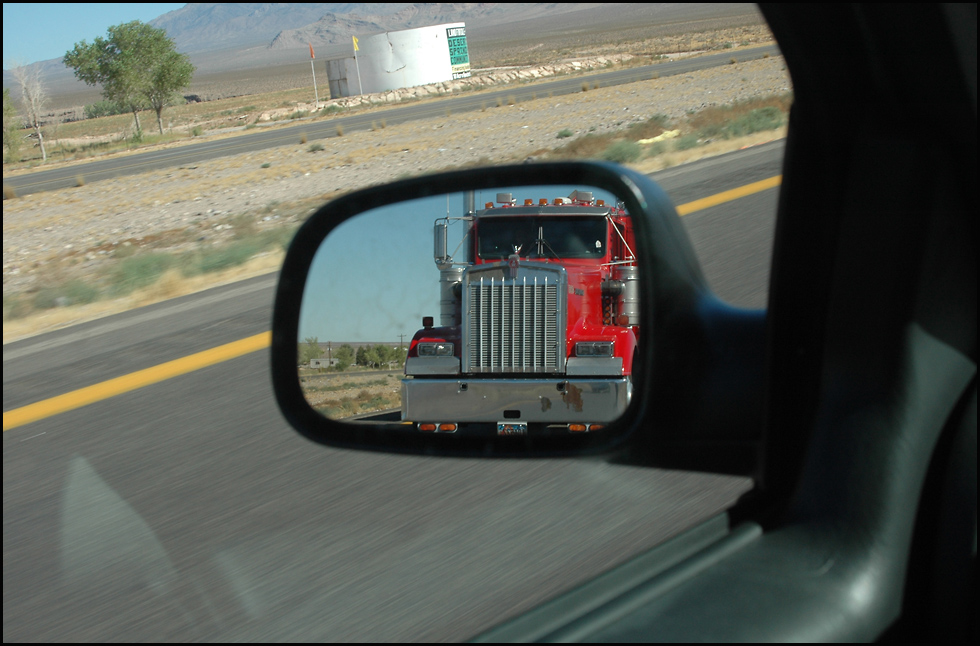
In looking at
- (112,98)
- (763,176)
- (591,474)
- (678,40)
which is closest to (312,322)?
(591,474)

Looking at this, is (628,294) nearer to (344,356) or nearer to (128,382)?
(344,356)

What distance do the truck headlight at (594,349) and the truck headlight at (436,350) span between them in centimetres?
31

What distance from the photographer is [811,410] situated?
4.50ft

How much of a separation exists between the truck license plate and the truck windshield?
55 cm

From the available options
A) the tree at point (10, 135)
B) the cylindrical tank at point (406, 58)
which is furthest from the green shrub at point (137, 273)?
the cylindrical tank at point (406, 58)

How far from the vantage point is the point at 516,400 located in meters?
2.09

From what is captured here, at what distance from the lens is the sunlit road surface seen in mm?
2799

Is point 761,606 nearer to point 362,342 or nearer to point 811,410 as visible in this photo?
point 811,410

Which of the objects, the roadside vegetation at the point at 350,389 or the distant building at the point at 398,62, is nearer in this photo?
the roadside vegetation at the point at 350,389

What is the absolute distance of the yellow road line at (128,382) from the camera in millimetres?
4938

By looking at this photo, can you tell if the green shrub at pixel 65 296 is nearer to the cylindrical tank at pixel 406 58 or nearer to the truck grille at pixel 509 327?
the truck grille at pixel 509 327

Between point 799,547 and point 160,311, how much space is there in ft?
21.6

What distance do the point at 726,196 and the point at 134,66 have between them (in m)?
61.9

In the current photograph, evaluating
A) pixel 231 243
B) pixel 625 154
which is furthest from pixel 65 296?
pixel 625 154
